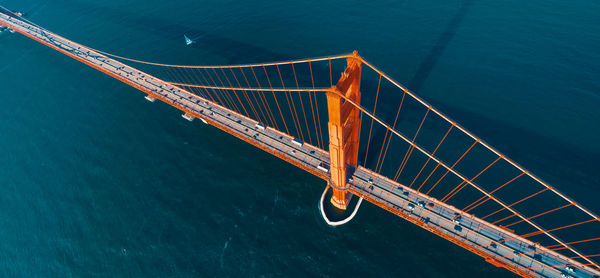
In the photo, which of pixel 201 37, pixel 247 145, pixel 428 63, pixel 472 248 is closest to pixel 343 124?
pixel 472 248

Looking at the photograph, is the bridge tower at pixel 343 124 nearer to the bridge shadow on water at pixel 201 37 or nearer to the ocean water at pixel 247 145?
the ocean water at pixel 247 145

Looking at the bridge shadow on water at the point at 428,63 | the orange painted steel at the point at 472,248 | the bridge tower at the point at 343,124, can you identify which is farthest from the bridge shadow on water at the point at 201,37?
the orange painted steel at the point at 472,248

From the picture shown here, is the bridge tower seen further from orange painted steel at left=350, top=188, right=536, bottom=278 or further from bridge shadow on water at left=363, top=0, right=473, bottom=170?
bridge shadow on water at left=363, top=0, right=473, bottom=170

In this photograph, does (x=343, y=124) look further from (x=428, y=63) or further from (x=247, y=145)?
(x=428, y=63)

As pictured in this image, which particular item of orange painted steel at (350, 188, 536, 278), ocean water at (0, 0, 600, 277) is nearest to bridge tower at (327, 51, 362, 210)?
orange painted steel at (350, 188, 536, 278)

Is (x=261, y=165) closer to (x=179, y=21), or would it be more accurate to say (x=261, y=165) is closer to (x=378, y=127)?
(x=378, y=127)
